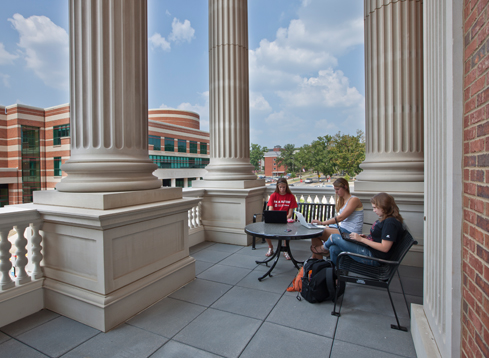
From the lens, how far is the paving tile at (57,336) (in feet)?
8.87

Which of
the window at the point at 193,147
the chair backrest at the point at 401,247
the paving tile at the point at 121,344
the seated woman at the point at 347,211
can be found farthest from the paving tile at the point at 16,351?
the window at the point at 193,147

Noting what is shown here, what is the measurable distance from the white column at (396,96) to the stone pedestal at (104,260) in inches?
167

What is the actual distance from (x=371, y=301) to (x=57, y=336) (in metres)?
3.79

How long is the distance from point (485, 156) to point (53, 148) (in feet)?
185

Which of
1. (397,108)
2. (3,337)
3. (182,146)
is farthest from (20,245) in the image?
(182,146)

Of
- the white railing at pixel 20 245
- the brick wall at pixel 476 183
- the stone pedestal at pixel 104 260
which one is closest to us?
the brick wall at pixel 476 183

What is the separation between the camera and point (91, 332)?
300 centimetres

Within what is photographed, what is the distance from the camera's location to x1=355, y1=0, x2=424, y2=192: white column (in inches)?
211

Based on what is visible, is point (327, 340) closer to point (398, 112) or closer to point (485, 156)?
point (485, 156)

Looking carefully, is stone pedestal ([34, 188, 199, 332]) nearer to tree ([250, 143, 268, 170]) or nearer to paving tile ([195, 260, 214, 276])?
paving tile ([195, 260, 214, 276])

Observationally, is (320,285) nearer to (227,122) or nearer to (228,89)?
(227,122)

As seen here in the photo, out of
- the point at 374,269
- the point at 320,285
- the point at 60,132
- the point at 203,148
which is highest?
the point at 60,132

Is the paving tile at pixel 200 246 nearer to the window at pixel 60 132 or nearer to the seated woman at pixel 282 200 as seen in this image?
the seated woman at pixel 282 200

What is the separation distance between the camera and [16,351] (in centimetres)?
264
